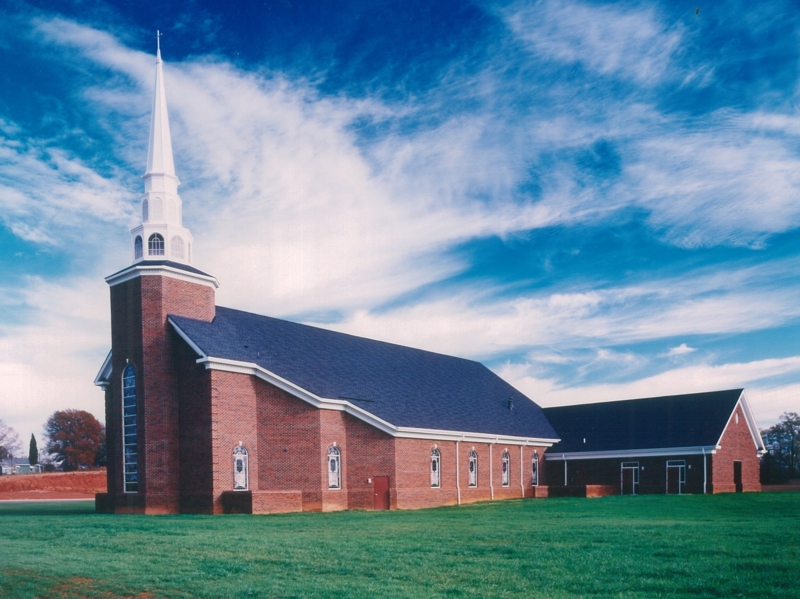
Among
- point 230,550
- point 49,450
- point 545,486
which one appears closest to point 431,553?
point 230,550

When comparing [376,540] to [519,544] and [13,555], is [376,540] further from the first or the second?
[13,555]

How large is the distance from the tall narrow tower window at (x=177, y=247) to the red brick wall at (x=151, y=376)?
1.48m

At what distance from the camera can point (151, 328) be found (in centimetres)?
3192

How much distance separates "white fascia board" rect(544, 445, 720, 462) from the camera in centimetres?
4272

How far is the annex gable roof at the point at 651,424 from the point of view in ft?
144

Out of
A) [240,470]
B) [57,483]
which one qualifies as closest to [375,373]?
[240,470]

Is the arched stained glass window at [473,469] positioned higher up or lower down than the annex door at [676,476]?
higher up

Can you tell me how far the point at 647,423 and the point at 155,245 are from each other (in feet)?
102

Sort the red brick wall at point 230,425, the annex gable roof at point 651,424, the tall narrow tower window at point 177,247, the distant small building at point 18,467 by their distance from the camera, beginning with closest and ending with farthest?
the red brick wall at point 230,425, the tall narrow tower window at point 177,247, the annex gable roof at point 651,424, the distant small building at point 18,467

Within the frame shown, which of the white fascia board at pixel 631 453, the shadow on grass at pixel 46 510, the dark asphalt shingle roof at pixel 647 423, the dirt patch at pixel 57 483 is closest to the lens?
the shadow on grass at pixel 46 510

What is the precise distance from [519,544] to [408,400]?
76.5ft

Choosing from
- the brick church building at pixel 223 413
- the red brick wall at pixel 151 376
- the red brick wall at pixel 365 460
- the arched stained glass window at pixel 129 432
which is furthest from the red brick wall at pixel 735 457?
the arched stained glass window at pixel 129 432

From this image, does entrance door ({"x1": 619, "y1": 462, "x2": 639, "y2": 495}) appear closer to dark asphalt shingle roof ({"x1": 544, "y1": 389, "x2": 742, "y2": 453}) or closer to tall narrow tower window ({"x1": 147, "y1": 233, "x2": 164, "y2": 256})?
dark asphalt shingle roof ({"x1": 544, "y1": 389, "x2": 742, "y2": 453})

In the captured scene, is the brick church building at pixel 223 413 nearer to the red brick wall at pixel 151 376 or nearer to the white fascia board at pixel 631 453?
the red brick wall at pixel 151 376
